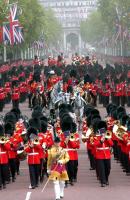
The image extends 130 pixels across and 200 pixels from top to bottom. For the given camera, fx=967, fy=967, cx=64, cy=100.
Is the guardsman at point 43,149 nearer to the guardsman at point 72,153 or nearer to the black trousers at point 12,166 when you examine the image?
the guardsman at point 72,153

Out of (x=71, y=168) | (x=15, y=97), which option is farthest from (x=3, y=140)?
(x=15, y=97)

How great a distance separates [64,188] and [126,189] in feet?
4.52

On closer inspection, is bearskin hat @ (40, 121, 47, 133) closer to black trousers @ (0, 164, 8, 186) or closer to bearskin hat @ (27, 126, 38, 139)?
bearskin hat @ (27, 126, 38, 139)

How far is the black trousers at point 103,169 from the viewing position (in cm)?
2128

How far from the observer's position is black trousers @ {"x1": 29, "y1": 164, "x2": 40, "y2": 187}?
2102 cm

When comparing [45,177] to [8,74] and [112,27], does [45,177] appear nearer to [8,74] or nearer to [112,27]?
[8,74]

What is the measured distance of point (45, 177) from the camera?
22906 millimetres

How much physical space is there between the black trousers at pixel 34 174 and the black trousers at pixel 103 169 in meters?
1.37

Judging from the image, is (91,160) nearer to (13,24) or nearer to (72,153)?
(72,153)

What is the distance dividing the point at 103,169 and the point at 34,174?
5.03 feet

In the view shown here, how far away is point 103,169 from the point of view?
2134 cm

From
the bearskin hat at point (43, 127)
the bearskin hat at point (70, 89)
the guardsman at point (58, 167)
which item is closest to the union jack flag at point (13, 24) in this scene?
the bearskin hat at point (70, 89)

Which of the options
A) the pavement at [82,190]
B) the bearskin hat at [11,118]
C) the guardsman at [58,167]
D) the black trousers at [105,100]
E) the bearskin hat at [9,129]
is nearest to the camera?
the guardsman at [58,167]

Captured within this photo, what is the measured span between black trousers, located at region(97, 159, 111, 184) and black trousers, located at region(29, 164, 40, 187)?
1370mm
